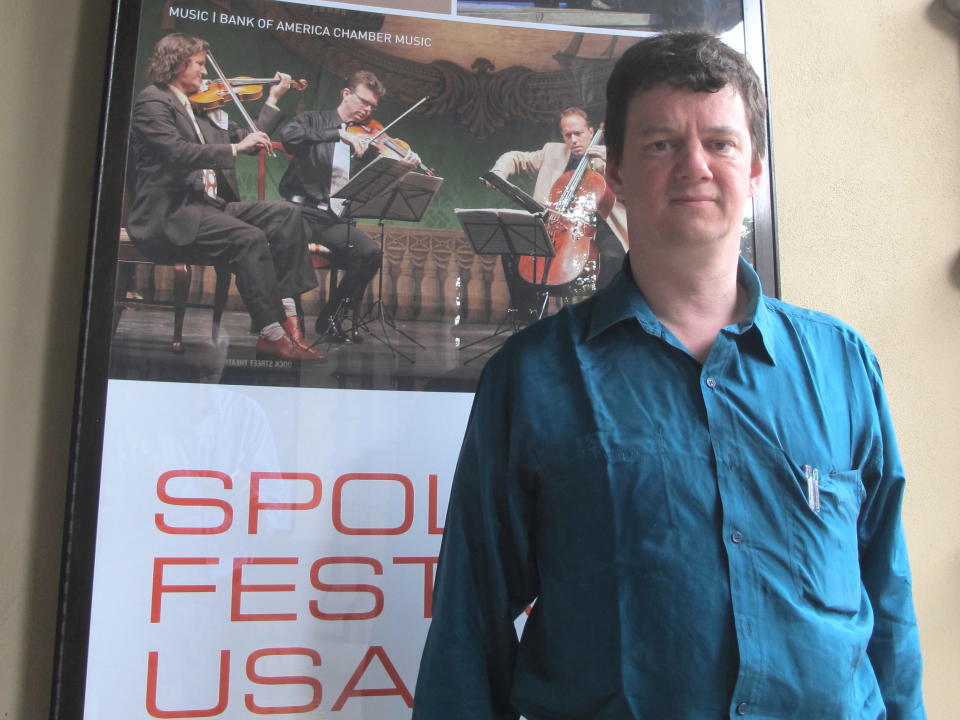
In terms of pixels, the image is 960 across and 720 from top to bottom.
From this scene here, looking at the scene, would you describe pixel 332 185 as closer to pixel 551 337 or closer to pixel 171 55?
pixel 171 55

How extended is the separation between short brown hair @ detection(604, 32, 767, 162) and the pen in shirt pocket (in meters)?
0.48

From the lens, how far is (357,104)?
1.67m

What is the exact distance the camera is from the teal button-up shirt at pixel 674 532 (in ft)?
3.23

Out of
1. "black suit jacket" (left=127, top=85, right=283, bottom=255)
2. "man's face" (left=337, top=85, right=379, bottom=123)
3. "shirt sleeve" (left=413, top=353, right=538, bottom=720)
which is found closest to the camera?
"shirt sleeve" (left=413, top=353, right=538, bottom=720)

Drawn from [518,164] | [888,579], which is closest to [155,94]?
[518,164]

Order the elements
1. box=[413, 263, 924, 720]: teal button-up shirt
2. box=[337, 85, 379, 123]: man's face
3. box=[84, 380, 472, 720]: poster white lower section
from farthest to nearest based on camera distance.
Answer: box=[337, 85, 379, 123]: man's face
box=[84, 380, 472, 720]: poster white lower section
box=[413, 263, 924, 720]: teal button-up shirt

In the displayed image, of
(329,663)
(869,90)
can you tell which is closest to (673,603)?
(329,663)

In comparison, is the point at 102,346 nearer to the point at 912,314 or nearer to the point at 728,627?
the point at 728,627

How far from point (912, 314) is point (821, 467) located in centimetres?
94

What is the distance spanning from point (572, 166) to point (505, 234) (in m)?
0.21

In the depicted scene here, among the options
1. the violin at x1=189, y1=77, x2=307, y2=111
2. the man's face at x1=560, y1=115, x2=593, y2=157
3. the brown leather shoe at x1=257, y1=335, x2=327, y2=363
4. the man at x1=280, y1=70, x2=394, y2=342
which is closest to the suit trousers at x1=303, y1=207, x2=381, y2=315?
the man at x1=280, y1=70, x2=394, y2=342

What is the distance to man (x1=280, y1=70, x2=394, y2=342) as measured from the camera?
162 cm

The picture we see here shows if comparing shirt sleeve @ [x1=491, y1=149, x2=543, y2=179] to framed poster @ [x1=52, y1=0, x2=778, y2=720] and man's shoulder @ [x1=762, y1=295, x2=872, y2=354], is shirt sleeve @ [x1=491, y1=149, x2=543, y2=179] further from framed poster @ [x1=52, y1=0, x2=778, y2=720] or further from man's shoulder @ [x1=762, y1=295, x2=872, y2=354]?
man's shoulder @ [x1=762, y1=295, x2=872, y2=354]

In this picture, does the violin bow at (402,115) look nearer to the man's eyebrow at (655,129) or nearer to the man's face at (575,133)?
the man's face at (575,133)
